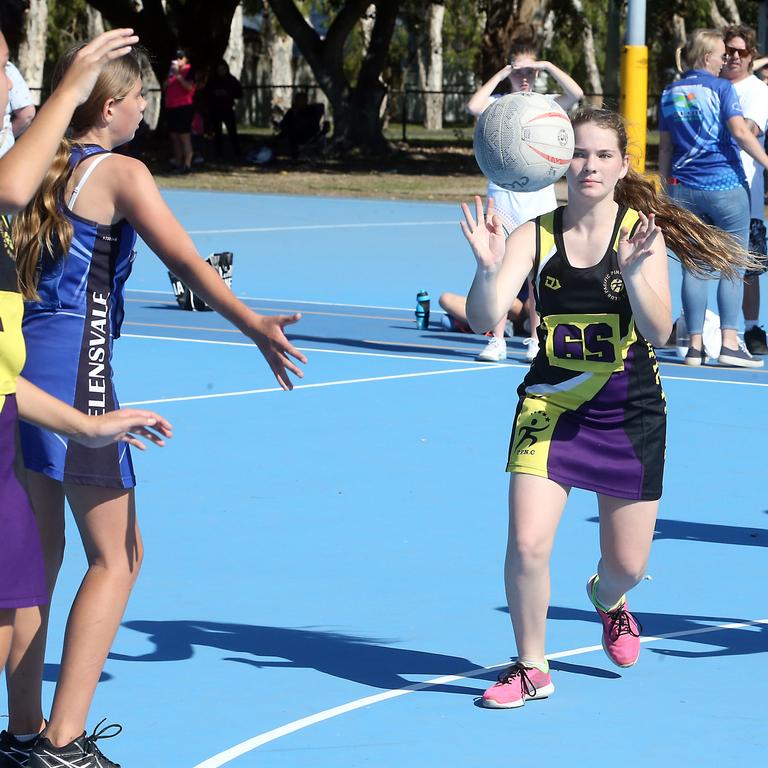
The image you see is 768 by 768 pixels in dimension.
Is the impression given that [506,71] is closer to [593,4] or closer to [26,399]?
[26,399]

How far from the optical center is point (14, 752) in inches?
170

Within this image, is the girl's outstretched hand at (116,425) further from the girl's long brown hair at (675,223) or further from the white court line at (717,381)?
the white court line at (717,381)

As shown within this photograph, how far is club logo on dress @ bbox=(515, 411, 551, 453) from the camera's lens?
5.15 meters

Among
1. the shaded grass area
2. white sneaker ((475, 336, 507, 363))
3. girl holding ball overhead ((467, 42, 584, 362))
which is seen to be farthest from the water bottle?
the shaded grass area

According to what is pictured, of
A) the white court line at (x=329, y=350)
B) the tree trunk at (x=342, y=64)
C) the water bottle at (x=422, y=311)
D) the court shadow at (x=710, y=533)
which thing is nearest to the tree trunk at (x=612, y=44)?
the tree trunk at (x=342, y=64)

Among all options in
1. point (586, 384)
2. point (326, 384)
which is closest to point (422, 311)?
point (326, 384)

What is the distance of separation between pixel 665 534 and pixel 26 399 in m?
3.95

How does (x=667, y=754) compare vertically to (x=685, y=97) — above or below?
below

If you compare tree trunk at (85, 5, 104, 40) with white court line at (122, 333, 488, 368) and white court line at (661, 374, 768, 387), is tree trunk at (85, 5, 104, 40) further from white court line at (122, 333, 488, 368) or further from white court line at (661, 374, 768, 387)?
white court line at (661, 374, 768, 387)

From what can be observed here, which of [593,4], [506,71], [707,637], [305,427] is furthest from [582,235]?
[593,4]

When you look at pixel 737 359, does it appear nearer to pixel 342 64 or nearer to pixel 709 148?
pixel 709 148

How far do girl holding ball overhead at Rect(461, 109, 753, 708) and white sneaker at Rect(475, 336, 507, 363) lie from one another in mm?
6005

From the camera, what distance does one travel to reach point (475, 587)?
20.5 feet

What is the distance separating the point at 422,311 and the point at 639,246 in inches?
321
